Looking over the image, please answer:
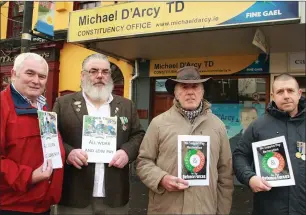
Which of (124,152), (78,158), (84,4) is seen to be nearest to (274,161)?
(124,152)

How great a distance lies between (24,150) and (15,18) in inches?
456

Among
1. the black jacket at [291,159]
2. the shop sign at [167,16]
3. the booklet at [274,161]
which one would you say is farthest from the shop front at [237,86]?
the booklet at [274,161]

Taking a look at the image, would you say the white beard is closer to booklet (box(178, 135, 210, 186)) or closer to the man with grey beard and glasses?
the man with grey beard and glasses

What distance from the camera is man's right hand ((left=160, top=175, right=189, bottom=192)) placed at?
2.64 metres

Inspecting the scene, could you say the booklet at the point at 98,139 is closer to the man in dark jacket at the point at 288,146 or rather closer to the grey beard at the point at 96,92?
the grey beard at the point at 96,92

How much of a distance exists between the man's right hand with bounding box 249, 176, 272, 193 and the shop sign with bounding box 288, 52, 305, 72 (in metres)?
6.27

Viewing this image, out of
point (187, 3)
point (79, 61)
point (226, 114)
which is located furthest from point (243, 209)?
point (79, 61)

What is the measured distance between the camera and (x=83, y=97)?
3.16 metres

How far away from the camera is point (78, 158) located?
2.83 metres

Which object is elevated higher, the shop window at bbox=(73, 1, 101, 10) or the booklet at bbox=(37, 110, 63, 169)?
the shop window at bbox=(73, 1, 101, 10)

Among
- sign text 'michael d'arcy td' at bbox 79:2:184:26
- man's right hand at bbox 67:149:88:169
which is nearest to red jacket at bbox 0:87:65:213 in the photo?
man's right hand at bbox 67:149:88:169

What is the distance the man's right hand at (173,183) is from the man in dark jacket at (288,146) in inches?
20.6

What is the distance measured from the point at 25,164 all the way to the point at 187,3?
4.96m

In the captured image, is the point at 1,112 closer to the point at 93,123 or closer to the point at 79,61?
the point at 93,123
